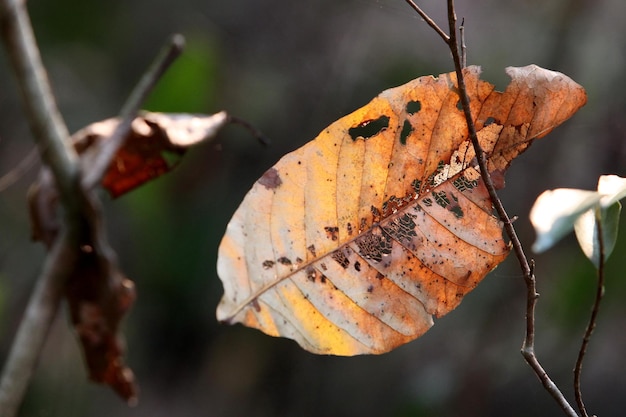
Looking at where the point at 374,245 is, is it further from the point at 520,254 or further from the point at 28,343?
the point at 28,343

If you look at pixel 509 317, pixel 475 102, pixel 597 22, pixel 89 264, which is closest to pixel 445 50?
pixel 597 22

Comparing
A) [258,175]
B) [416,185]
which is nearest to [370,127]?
[258,175]

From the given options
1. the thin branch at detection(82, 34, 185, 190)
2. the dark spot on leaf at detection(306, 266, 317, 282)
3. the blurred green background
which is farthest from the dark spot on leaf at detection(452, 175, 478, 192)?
the blurred green background

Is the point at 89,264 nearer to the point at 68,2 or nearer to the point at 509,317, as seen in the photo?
the point at 509,317

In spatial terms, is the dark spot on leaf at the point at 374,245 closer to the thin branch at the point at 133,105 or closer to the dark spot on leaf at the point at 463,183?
the dark spot on leaf at the point at 463,183

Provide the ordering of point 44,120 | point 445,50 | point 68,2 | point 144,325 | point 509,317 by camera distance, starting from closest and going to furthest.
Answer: point 44,120
point 509,317
point 144,325
point 68,2
point 445,50

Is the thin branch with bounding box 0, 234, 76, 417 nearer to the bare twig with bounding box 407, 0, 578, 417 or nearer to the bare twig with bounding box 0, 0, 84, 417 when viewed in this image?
the bare twig with bounding box 0, 0, 84, 417
